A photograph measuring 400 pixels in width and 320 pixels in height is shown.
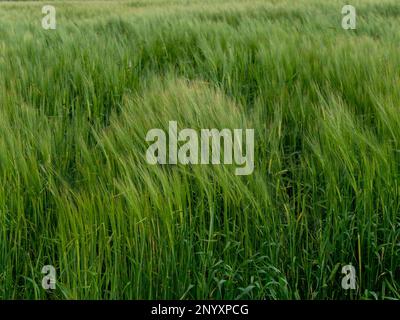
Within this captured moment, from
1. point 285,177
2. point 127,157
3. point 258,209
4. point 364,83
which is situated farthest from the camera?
point 364,83

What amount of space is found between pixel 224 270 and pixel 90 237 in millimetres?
337

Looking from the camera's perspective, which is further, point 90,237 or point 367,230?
point 367,230

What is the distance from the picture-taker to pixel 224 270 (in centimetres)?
129

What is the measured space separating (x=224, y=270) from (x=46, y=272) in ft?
1.43

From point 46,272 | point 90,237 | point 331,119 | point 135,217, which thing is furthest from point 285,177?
point 46,272

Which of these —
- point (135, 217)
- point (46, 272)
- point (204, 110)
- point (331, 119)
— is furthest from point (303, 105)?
point (46, 272)

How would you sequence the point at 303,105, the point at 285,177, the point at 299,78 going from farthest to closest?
the point at 299,78 < the point at 303,105 < the point at 285,177

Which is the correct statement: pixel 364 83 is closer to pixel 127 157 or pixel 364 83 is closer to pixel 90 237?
pixel 127 157

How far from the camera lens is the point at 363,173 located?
1465 mm

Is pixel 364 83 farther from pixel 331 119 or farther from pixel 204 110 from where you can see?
pixel 204 110

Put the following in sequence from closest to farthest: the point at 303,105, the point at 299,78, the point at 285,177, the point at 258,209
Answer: the point at 258,209 < the point at 285,177 < the point at 303,105 < the point at 299,78
